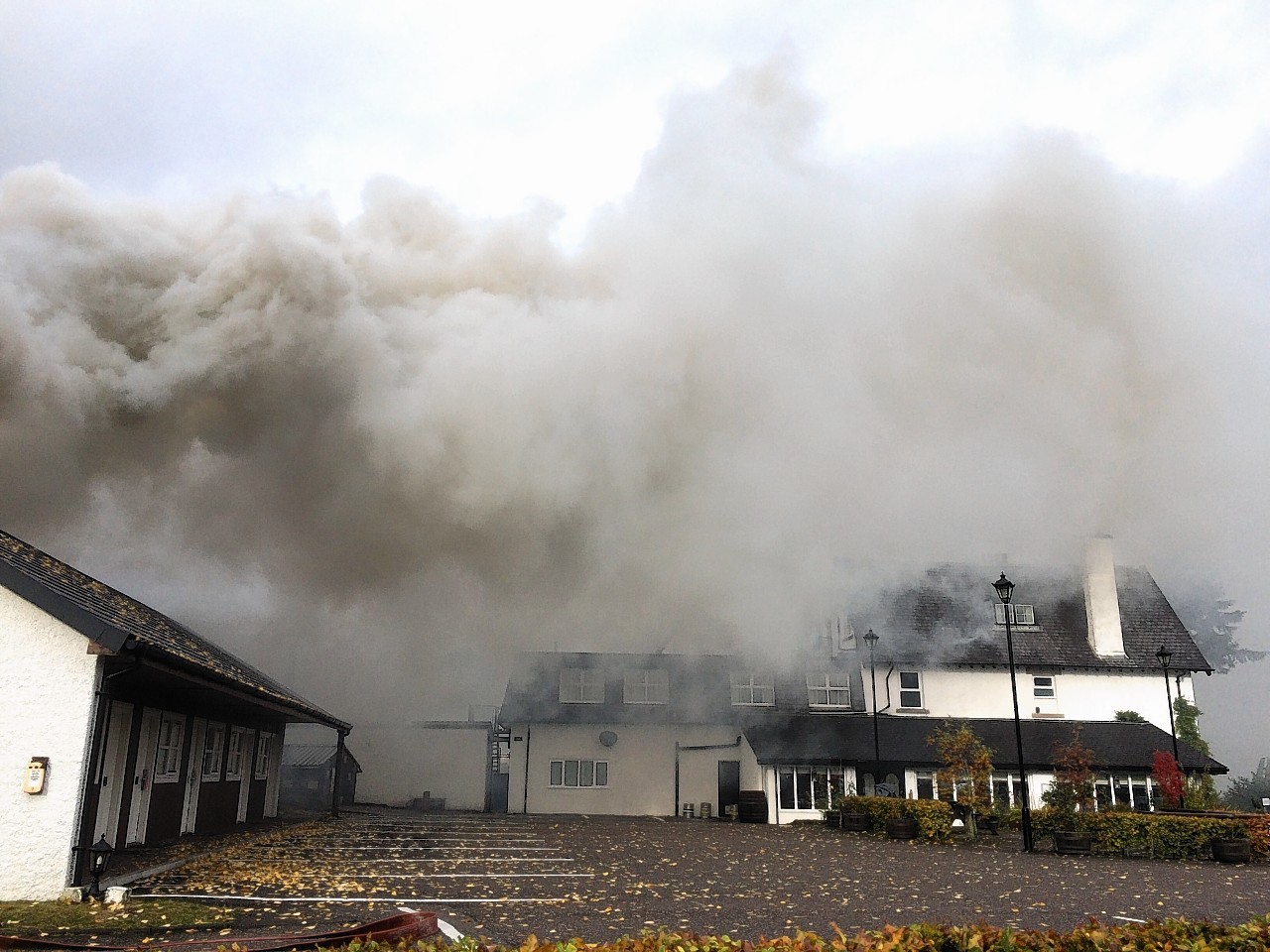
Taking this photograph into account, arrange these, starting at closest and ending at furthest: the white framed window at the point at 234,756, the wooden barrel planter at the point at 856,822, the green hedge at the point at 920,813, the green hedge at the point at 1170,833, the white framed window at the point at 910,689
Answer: the green hedge at the point at 1170,833, the white framed window at the point at 234,756, the green hedge at the point at 920,813, the wooden barrel planter at the point at 856,822, the white framed window at the point at 910,689

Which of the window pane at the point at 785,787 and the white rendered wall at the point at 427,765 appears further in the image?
the white rendered wall at the point at 427,765

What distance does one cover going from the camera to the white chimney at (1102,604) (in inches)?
1110

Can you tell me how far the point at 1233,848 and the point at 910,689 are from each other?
11161 millimetres

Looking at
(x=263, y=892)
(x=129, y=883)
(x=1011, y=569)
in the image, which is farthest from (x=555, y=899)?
(x=1011, y=569)

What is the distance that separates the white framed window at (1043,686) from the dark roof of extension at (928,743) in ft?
3.13

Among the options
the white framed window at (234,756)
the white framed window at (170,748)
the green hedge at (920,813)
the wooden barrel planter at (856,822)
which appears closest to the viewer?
the white framed window at (170,748)

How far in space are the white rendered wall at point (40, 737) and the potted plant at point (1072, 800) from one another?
51.4ft

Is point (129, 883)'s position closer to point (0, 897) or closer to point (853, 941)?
point (0, 897)

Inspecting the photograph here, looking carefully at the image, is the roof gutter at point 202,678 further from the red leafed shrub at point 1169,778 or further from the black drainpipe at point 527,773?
the red leafed shrub at point 1169,778

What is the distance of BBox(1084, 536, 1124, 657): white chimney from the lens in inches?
1110

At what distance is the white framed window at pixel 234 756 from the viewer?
715 inches

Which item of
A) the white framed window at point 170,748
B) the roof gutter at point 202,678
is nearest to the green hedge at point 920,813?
the roof gutter at point 202,678

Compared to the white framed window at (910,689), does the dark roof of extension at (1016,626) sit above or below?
above

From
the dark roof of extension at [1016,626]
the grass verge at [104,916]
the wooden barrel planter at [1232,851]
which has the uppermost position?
the dark roof of extension at [1016,626]
